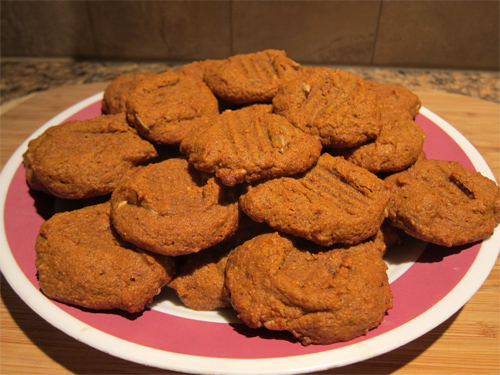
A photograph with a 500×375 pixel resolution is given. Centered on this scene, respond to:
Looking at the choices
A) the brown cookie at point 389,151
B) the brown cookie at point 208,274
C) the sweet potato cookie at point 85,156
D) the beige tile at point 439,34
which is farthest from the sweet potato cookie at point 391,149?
the beige tile at point 439,34

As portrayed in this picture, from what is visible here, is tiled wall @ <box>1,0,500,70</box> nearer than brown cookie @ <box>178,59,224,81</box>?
No

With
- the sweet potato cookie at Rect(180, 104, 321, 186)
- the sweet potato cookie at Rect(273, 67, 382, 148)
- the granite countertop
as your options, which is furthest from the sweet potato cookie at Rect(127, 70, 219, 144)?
the granite countertop

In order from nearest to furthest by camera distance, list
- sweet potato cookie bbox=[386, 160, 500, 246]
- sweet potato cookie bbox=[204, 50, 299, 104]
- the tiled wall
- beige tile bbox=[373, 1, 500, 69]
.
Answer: sweet potato cookie bbox=[386, 160, 500, 246], sweet potato cookie bbox=[204, 50, 299, 104], beige tile bbox=[373, 1, 500, 69], the tiled wall

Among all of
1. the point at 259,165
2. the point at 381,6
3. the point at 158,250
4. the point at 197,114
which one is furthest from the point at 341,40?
the point at 158,250

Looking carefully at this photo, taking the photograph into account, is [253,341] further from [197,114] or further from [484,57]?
[484,57]

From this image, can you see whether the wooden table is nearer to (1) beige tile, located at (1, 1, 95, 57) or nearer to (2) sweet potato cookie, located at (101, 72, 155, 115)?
(2) sweet potato cookie, located at (101, 72, 155, 115)

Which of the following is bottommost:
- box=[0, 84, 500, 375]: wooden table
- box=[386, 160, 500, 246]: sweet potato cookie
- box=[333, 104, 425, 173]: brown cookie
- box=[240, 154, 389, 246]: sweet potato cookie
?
box=[0, 84, 500, 375]: wooden table

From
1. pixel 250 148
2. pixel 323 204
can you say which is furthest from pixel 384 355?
pixel 250 148
